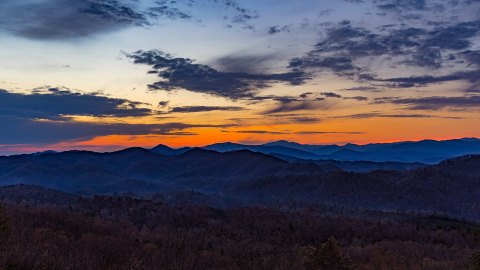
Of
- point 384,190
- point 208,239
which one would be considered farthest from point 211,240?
point 384,190

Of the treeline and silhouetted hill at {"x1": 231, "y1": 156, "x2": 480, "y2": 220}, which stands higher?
the treeline

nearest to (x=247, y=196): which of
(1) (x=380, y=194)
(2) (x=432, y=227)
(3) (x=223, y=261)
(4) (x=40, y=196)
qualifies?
(1) (x=380, y=194)

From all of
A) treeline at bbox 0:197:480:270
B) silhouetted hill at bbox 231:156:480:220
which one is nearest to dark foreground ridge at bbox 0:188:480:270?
treeline at bbox 0:197:480:270

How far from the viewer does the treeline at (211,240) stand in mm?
16141

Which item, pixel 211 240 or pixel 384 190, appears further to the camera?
pixel 384 190

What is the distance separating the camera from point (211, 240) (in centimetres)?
3659

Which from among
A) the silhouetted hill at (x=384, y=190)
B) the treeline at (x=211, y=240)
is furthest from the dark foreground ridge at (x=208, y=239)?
the silhouetted hill at (x=384, y=190)

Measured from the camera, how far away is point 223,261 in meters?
21.5

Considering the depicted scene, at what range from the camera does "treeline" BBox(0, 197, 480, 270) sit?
1614 centimetres

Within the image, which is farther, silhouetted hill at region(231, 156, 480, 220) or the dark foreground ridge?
silhouetted hill at region(231, 156, 480, 220)

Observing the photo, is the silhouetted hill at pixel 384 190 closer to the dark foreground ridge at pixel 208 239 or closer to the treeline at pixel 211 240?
the dark foreground ridge at pixel 208 239

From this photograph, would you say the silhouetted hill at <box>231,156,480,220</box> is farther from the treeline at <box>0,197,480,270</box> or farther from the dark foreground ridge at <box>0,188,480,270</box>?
the treeline at <box>0,197,480,270</box>

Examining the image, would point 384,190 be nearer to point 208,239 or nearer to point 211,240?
point 208,239

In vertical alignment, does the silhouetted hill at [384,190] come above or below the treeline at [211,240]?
below
